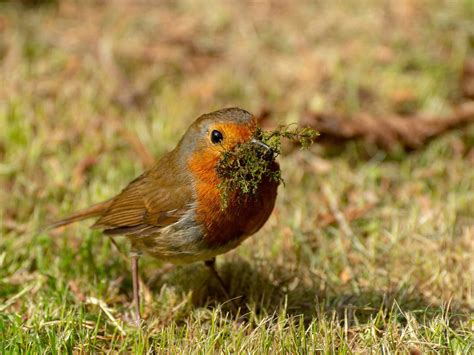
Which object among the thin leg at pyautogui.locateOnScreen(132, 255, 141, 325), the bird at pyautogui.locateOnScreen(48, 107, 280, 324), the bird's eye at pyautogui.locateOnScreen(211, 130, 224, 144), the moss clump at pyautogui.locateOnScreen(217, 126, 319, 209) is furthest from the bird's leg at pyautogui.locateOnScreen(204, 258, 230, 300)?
the bird's eye at pyautogui.locateOnScreen(211, 130, 224, 144)

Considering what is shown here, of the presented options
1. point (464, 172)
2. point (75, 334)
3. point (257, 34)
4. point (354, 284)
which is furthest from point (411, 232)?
point (257, 34)

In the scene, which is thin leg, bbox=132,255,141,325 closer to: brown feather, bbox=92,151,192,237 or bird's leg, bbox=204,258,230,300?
brown feather, bbox=92,151,192,237

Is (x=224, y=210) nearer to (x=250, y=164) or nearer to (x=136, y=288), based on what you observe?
(x=250, y=164)

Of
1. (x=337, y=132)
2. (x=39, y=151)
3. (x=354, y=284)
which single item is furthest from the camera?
(x=337, y=132)

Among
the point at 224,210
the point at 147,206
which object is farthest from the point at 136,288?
the point at 224,210

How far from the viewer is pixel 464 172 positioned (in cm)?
516

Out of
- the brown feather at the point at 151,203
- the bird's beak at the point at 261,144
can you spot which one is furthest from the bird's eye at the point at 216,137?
the brown feather at the point at 151,203

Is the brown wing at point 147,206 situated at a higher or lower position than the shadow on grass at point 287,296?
higher

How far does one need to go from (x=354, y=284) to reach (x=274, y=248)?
55 centimetres

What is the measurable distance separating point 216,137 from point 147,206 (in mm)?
671

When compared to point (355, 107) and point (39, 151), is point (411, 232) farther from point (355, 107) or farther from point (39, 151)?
point (39, 151)

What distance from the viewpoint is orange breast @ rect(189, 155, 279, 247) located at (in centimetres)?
337

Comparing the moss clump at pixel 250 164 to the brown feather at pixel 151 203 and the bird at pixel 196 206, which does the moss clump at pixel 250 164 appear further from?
the brown feather at pixel 151 203

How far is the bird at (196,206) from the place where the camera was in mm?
3352
